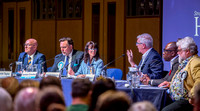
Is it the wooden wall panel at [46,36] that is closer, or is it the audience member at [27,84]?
the audience member at [27,84]

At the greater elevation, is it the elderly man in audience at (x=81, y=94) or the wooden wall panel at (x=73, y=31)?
the wooden wall panel at (x=73, y=31)

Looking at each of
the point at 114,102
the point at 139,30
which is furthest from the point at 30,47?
the point at 114,102

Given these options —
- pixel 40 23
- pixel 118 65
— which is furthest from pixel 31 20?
pixel 118 65

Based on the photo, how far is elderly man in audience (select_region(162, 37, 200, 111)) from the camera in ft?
11.7

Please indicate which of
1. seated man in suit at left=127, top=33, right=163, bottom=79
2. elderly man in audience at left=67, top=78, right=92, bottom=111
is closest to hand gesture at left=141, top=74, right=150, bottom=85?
seated man in suit at left=127, top=33, right=163, bottom=79

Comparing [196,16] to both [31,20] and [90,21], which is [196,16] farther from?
[31,20]

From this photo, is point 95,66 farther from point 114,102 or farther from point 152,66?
point 114,102

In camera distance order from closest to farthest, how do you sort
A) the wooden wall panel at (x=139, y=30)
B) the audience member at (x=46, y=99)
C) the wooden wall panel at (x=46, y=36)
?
the audience member at (x=46, y=99), the wooden wall panel at (x=139, y=30), the wooden wall panel at (x=46, y=36)

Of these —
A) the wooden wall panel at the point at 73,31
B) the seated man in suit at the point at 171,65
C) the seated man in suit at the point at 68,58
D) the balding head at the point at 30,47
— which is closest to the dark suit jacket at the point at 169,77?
the seated man in suit at the point at 171,65

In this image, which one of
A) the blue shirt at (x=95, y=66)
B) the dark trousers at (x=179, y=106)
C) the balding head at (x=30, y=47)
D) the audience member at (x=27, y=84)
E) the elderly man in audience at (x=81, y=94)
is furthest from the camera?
the balding head at (x=30, y=47)

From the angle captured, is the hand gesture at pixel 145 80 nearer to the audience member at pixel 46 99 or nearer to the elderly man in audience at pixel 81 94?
the elderly man in audience at pixel 81 94

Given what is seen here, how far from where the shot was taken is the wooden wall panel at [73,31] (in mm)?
6922

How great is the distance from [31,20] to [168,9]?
3.27 metres

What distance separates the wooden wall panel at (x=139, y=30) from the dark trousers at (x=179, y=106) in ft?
8.10
